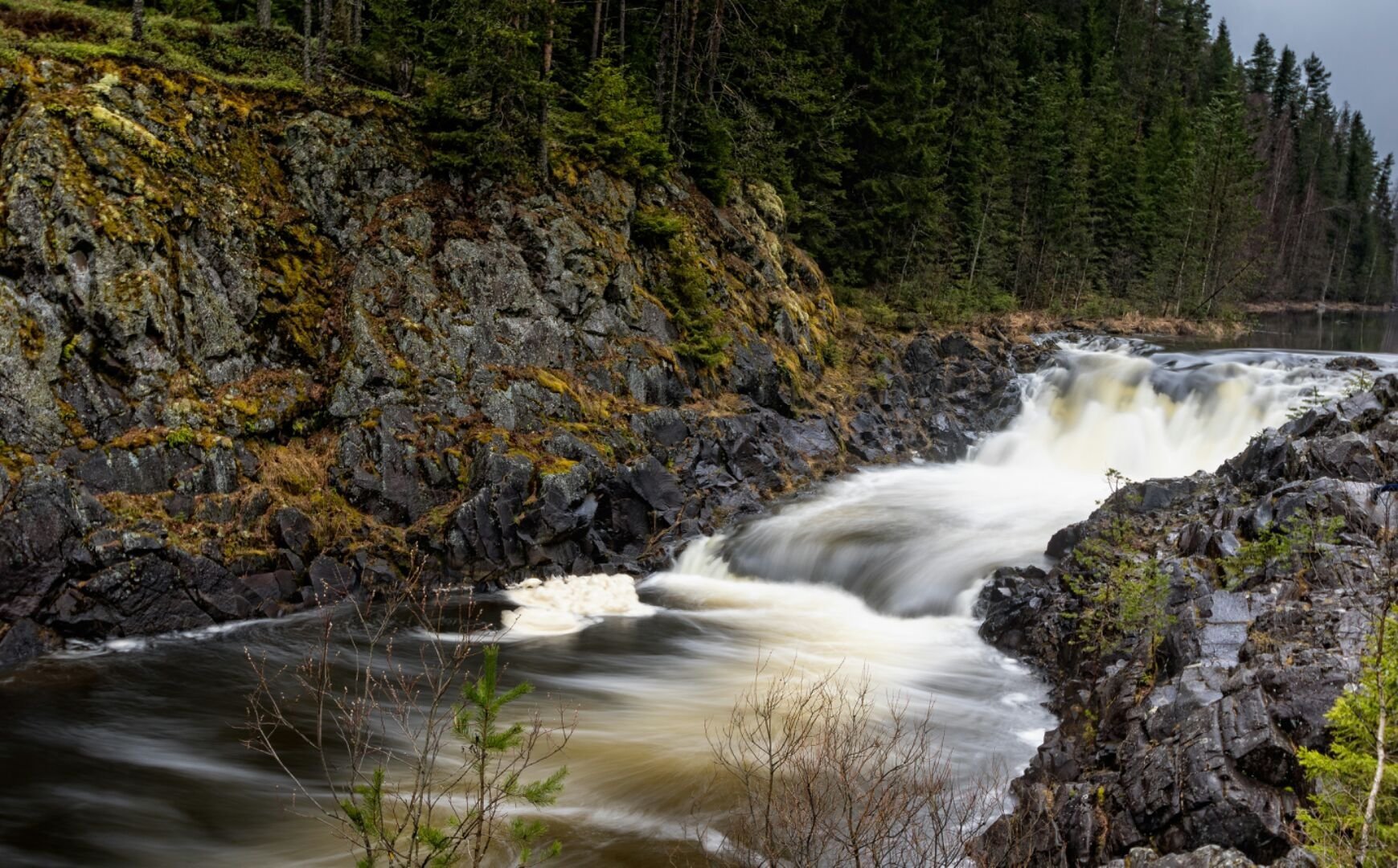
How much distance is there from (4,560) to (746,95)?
21.0 metres

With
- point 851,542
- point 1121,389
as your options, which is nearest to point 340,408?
point 851,542

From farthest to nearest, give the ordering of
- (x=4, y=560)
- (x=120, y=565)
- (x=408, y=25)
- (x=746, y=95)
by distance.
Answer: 1. (x=746, y=95)
2. (x=408, y=25)
3. (x=120, y=565)
4. (x=4, y=560)

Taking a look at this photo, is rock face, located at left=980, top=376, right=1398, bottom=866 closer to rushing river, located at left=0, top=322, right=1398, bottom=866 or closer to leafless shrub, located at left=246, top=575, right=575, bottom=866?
rushing river, located at left=0, top=322, right=1398, bottom=866

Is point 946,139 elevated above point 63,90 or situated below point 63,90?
above

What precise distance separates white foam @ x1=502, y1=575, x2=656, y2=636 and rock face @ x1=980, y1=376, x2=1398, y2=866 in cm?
558

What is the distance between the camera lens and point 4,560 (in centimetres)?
1023

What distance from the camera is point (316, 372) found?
1438 cm

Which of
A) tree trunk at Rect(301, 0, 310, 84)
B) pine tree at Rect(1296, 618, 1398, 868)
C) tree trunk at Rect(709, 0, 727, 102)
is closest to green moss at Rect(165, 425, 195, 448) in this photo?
tree trunk at Rect(301, 0, 310, 84)

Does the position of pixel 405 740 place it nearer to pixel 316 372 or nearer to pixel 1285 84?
pixel 316 372

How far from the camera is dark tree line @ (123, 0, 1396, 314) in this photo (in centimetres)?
1778

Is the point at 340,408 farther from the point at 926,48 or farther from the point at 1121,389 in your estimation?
the point at 926,48

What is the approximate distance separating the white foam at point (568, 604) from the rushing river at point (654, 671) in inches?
1.5

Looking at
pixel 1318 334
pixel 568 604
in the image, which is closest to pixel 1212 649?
pixel 568 604

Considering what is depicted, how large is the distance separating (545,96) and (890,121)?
14.5 meters
